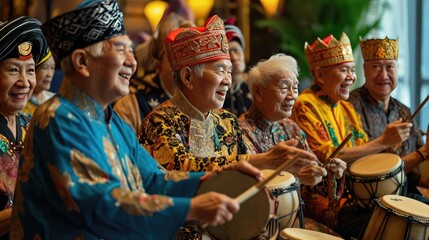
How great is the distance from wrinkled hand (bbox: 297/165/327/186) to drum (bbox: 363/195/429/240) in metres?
0.52

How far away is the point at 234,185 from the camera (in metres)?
3.00

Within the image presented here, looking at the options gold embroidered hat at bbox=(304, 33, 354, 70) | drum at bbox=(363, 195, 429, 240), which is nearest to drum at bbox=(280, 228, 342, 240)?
drum at bbox=(363, 195, 429, 240)

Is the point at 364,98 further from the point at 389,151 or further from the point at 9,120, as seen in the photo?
the point at 9,120

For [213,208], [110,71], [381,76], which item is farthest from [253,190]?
[381,76]

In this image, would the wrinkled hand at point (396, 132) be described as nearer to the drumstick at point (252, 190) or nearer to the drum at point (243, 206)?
the drum at point (243, 206)

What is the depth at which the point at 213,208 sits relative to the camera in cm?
263

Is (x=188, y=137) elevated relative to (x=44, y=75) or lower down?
lower down

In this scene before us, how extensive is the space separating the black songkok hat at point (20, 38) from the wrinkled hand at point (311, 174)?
1.36 m

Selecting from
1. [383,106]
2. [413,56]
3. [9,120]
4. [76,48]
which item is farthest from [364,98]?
[413,56]

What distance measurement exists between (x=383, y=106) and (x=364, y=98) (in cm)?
15

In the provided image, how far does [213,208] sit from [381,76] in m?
3.20

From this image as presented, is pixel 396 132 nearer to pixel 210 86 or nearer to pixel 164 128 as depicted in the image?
pixel 210 86

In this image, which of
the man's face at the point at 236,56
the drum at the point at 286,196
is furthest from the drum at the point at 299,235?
the man's face at the point at 236,56

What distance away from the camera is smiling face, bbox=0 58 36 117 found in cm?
375
